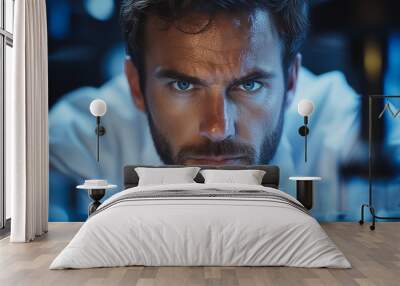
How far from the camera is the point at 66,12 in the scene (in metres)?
7.77

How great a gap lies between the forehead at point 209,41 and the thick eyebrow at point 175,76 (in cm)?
8

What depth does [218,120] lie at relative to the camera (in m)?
7.57

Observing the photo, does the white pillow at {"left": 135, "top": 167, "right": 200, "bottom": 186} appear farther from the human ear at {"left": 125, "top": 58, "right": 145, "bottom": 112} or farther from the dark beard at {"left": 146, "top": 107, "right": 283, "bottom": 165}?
the human ear at {"left": 125, "top": 58, "right": 145, "bottom": 112}

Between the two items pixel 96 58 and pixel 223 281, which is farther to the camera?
pixel 96 58

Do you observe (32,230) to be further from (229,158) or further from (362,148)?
(362,148)

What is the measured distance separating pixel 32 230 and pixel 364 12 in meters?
5.11

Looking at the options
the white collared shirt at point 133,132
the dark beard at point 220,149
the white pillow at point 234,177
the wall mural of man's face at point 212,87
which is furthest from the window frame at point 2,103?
the white pillow at point 234,177

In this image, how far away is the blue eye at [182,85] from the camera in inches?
301

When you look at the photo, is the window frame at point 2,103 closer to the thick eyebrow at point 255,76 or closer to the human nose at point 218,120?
the human nose at point 218,120

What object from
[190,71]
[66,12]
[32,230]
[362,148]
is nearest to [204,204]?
[32,230]

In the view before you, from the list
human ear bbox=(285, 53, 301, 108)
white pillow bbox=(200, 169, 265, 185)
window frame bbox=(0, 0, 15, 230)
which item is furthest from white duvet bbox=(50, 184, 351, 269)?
human ear bbox=(285, 53, 301, 108)

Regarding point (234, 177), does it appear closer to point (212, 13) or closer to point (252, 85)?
point (252, 85)

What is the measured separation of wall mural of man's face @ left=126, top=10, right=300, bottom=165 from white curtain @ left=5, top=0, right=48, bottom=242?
153 cm

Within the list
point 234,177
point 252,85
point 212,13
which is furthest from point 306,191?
point 212,13
